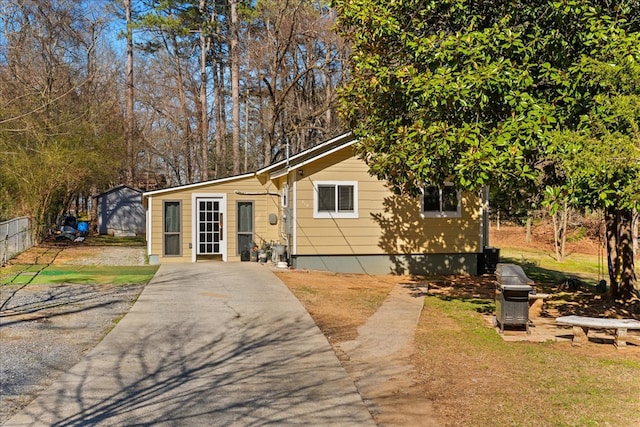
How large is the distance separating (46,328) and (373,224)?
30.3 feet

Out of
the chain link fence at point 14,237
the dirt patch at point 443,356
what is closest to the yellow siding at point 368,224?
the dirt patch at point 443,356

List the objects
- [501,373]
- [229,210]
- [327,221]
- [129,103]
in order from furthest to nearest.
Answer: [129,103] < [229,210] < [327,221] < [501,373]

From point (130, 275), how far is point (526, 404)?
33.9ft

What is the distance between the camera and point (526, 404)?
16.6 feet

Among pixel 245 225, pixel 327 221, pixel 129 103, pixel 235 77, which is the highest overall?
pixel 129 103

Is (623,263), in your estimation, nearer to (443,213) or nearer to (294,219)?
(443,213)

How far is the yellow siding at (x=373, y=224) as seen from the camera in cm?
1482

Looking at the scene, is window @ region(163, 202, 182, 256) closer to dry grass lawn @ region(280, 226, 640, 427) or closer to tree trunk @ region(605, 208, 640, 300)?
dry grass lawn @ region(280, 226, 640, 427)

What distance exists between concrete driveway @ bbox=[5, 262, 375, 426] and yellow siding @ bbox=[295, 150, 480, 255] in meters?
5.29

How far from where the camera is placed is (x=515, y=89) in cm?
781

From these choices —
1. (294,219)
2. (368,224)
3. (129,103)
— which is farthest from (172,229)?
(129,103)

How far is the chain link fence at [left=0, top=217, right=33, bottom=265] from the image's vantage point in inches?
574

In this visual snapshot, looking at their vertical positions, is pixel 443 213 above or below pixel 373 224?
above

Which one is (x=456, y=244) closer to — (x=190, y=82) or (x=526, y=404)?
(x=526, y=404)
